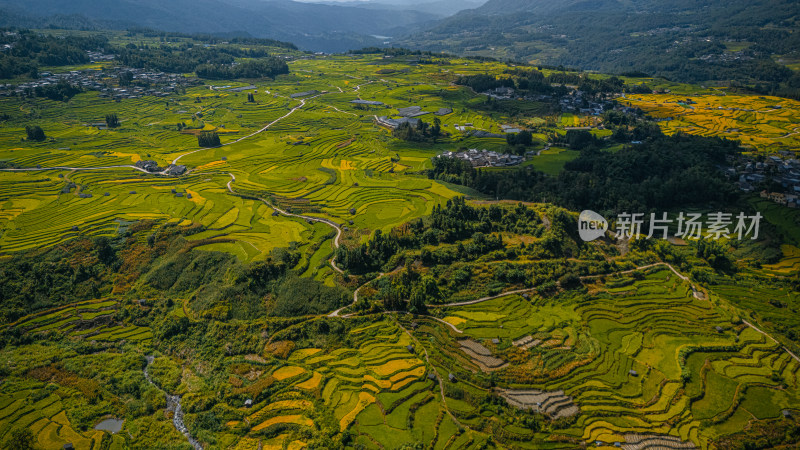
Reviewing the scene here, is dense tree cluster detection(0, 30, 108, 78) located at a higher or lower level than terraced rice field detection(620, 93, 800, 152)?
higher

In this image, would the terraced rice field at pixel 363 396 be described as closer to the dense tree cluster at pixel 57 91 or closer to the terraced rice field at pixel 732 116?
the terraced rice field at pixel 732 116

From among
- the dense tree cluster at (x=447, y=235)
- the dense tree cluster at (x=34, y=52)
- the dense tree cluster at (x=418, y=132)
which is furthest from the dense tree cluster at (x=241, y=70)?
the dense tree cluster at (x=447, y=235)

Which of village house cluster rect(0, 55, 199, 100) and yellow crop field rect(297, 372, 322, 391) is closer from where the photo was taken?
yellow crop field rect(297, 372, 322, 391)

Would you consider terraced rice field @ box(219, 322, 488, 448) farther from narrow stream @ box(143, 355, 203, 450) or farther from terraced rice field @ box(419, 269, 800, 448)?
narrow stream @ box(143, 355, 203, 450)

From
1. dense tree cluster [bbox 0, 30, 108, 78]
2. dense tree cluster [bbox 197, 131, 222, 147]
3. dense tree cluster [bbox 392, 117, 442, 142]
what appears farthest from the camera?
dense tree cluster [bbox 0, 30, 108, 78]

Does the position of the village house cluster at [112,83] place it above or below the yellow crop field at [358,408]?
above

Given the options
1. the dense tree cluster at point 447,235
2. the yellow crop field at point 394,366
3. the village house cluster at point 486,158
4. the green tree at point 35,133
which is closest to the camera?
the yellow crop field at point 394,366

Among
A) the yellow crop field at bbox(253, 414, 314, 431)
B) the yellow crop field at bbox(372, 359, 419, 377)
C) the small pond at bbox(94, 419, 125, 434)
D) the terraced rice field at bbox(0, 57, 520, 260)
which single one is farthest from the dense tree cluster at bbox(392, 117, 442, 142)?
the small pond at bbox(94, 419, 125, 434)

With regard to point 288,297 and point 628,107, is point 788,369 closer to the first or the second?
point 288,297

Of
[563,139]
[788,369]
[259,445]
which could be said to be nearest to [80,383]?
[259,445]
